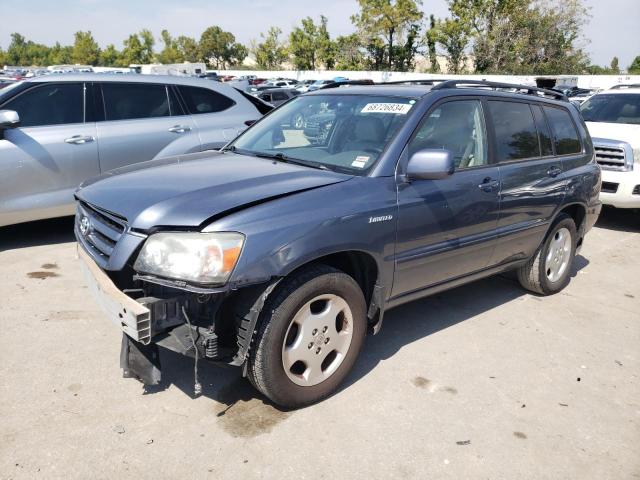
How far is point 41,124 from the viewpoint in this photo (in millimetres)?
5676

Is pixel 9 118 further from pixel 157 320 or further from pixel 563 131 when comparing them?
pixel 563 131

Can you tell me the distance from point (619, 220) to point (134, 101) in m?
7.29

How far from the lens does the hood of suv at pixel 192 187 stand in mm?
2760

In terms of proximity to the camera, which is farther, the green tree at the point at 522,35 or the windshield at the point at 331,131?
the green tree at the point at 522,35

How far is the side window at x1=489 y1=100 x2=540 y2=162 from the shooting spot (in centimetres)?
421

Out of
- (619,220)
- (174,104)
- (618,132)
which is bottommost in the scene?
(619,220)

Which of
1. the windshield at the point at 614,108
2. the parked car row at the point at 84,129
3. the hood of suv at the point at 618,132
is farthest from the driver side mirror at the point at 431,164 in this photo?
the windshield at the point at 614,108

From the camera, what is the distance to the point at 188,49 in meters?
90.7

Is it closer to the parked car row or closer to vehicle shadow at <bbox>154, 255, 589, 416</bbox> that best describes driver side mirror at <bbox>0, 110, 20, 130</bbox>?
the parked car row

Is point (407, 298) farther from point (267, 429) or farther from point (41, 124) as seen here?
point (41, 124)

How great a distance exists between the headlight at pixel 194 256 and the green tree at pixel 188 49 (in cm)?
9349

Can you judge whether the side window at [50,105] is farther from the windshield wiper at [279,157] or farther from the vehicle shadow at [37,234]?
the windshield wiper at [279,157]

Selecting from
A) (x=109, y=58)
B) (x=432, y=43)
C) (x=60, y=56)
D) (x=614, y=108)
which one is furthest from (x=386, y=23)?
(x=60, y=56)

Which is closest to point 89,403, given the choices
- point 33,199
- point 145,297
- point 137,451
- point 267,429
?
point 137,451
